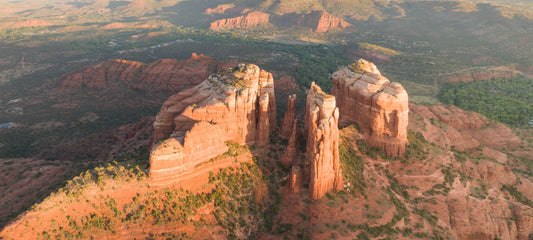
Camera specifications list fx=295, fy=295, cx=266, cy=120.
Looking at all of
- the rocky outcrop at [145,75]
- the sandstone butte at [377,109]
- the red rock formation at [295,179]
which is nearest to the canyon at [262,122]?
the sandstone butte at [377,109]

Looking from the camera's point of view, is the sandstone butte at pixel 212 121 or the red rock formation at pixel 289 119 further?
the red rock formation at pixel 289 119

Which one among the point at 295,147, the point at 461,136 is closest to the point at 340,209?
the point at 295,147

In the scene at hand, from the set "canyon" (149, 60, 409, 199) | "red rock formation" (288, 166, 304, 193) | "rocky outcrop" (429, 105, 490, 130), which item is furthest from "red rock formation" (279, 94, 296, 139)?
"rocky outcrop" (429, 105, 490, 130)

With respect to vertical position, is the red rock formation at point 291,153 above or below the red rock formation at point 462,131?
above

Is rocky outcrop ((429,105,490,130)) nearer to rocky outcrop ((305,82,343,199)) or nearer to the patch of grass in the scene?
the patch of grass

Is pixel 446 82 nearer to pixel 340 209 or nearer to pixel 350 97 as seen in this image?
pixel 350 97

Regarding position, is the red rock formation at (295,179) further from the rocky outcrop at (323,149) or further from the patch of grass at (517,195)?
the patch of grass at (517,195)

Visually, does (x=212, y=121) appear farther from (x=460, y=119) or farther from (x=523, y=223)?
(x=460, y=119)
